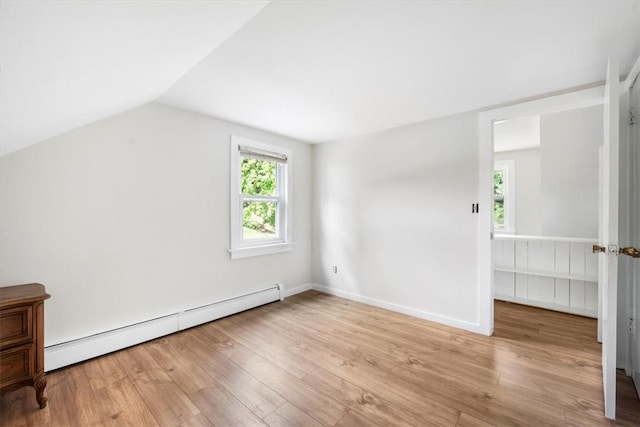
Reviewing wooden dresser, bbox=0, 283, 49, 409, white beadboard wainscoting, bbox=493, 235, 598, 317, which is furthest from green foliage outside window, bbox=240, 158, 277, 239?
white beadboard wainscoting, bbox=493, 235, 598, 317

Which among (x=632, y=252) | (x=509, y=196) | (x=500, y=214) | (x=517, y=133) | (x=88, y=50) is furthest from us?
(x=500, y=214)

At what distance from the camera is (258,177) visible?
3.45 meters

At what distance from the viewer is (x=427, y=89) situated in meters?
2.20

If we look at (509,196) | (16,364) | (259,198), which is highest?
(509,196)

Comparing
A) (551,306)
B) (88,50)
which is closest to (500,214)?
(551,306)

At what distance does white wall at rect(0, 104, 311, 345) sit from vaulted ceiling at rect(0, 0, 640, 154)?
0.24 m

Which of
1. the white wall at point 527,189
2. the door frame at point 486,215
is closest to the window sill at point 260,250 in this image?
the door frame at point 486,215

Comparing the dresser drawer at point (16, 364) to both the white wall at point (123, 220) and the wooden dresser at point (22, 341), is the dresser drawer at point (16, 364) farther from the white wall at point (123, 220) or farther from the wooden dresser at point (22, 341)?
the white wall at point (123, 220)

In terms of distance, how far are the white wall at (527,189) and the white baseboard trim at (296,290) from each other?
4.26m

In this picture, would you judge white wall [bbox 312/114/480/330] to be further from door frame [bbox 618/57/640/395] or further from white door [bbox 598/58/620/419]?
white door [bbox 598/58/620/419]

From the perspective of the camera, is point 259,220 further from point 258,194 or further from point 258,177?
point 258,177

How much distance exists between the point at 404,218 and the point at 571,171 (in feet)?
7.30

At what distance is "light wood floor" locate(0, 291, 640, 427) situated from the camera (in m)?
1.54

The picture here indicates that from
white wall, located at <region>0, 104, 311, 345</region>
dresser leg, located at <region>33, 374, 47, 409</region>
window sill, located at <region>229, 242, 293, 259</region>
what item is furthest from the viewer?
window sill, located at <region>229, 242, 293, 259</region>
